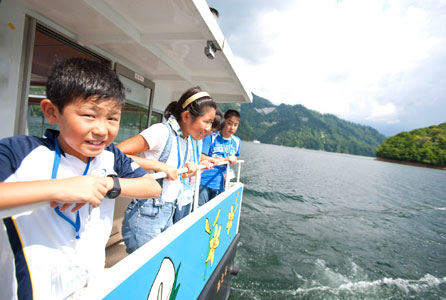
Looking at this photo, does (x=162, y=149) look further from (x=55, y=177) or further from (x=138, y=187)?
(x=55, y=177)

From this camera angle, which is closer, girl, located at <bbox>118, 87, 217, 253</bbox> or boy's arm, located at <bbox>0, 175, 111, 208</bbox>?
boy's arm, located at <bbox>0, 175, 111, 208</bbox>

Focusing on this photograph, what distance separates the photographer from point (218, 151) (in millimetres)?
3141

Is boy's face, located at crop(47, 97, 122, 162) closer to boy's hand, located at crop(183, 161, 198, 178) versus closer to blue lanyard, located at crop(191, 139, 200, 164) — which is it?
boy's hand, located at crop(183, 161, 198, 178)

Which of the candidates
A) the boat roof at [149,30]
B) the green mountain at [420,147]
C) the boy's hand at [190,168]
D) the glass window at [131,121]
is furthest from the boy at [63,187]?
the green mountain at [420,147]

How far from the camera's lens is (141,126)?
450 centimetres

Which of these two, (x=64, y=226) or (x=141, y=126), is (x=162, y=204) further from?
(x=141, y=126)

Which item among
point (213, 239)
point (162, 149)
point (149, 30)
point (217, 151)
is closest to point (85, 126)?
point (162, 149)

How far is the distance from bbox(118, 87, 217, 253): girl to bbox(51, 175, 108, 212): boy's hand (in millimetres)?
621

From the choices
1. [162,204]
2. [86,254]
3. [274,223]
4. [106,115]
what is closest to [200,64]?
[162,204]

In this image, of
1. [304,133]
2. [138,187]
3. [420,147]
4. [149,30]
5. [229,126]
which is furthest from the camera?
[304,133]

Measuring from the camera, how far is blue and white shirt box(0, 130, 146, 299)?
754 millimetres

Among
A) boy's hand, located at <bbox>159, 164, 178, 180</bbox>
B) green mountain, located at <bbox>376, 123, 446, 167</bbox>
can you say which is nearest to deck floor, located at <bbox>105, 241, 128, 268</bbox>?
boy's hand, located at <bbox>159, 164, 178, 180</bbox>

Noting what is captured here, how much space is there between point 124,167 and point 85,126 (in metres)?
0.35

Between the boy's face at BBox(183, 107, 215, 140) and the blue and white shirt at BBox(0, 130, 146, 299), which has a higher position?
the boy's face at BBox(183, 107, 215, 140)
